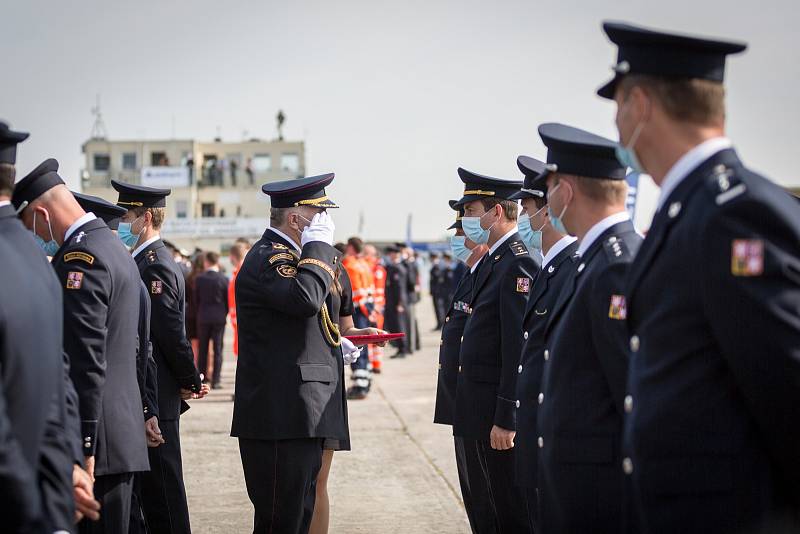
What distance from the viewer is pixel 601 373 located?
11.2 feet

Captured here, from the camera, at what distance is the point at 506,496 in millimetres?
5438

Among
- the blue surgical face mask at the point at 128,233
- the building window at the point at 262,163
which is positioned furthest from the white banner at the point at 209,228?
the blue surgical face mask at the point at 128,233

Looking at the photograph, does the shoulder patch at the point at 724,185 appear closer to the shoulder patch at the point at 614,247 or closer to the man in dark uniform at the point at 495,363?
the shoulder patch at the point at 614,247

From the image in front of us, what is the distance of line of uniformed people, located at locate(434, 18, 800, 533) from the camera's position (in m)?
2.45

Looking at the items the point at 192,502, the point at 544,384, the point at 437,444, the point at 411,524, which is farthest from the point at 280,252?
the point at 437,444

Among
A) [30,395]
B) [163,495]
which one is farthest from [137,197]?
[30,395]

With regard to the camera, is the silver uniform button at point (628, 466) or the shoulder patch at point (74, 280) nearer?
the silver uniform button at point (628, 466)

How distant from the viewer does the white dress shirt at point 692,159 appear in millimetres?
2725

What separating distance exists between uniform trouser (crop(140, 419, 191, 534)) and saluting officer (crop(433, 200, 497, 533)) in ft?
5.07

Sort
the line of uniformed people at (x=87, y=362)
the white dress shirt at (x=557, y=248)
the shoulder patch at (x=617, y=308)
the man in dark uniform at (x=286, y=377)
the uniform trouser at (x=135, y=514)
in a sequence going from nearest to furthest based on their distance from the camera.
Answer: the line of uniformed people at (x=87, y=362), the shoulder patch at (x=617, y=308), the white dress shirt at (x=557, y=248), the uniform trouser at (x=135, y=514), the man in dark uniform at (x=286, y=377)

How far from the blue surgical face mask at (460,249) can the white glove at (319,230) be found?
147cm

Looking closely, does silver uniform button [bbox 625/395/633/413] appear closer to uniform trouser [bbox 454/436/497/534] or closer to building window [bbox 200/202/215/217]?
uniform trouser [bbox 454/436/497/534]

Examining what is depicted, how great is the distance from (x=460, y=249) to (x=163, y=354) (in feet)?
6.70

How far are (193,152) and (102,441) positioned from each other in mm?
75147
